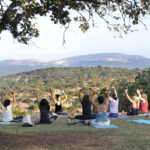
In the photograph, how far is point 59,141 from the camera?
9.05 meters

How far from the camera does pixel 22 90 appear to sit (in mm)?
77812

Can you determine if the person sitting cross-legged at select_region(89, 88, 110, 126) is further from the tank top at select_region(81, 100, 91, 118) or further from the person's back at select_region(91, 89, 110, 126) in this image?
the tank top at select_region(81, 100, 91, 118)

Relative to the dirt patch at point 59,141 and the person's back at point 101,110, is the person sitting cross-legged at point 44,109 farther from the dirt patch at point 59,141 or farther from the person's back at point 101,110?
the dirt patch at point 59,141

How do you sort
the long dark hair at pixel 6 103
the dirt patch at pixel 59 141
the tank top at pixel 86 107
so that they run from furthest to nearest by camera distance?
the long dark hair at pixel 6 103
the tank top at pixel 86 107
the dirt patch at pixel 59 141

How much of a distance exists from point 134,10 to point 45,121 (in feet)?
19.2

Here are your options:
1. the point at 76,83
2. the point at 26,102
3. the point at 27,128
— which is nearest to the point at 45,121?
the point at 27,128

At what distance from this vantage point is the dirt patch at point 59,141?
8.31 metres

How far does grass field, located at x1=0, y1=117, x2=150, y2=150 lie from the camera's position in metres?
8.34

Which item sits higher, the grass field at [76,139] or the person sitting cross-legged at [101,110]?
the person sitting cross-legged at [101,110]

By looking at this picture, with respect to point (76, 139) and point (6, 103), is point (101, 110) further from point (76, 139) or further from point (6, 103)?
point (6, 103)

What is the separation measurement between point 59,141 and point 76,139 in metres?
0.55

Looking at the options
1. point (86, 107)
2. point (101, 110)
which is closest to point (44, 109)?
point (86, 107)

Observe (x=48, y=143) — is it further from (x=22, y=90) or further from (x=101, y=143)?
(x=22, y=90)

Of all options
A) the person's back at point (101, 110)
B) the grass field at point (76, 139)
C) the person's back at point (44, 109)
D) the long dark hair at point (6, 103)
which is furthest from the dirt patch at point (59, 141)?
the long dark hair at point (6, 103)
